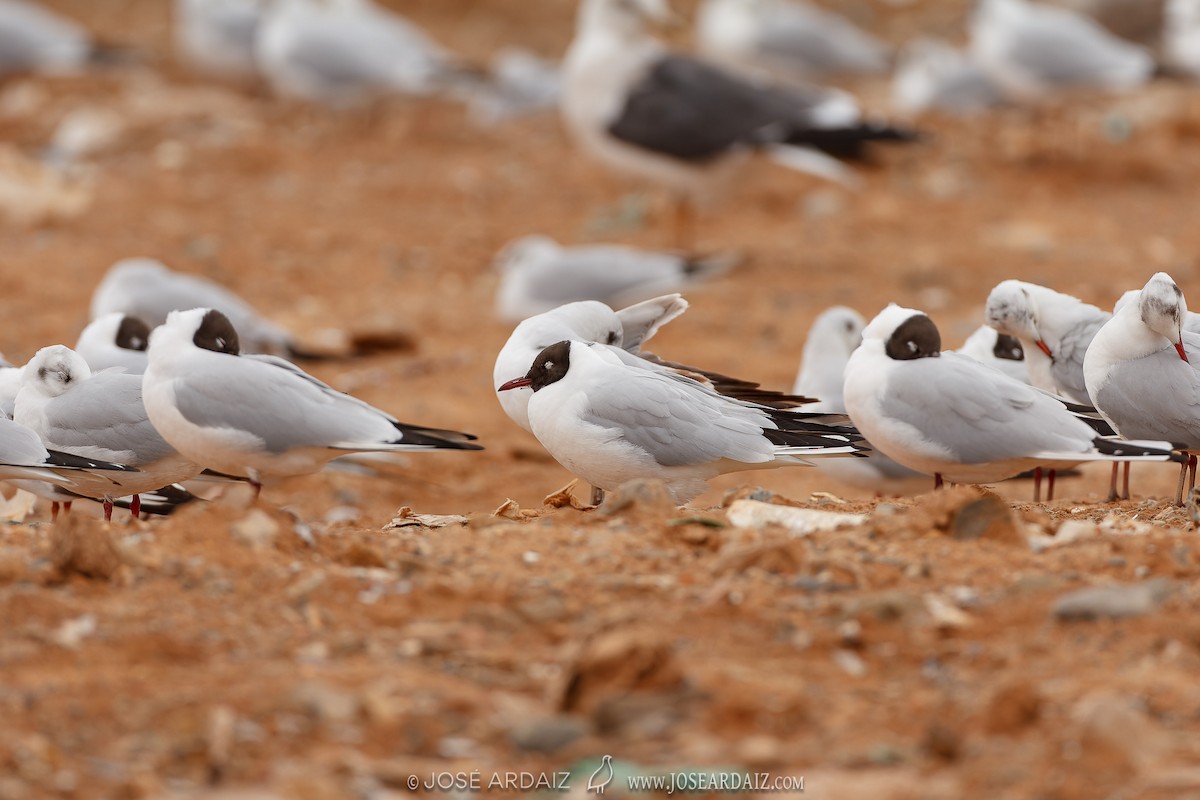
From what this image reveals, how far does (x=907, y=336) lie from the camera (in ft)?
19.1

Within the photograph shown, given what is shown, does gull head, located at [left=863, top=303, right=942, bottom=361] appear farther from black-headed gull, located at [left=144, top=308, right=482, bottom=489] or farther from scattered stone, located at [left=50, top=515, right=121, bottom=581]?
scattered stone, located at [left=50, top=515, right=121, bottom=581]

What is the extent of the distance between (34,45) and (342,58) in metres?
3.81

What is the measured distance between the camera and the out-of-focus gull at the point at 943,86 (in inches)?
Answer: 653

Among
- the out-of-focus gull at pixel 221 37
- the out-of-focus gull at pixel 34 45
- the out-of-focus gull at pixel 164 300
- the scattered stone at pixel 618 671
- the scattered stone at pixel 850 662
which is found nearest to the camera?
the scattered stone at pixel 618 671

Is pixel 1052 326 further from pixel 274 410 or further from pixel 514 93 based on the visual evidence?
A: pixel 514 93

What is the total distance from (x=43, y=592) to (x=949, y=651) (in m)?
2.27

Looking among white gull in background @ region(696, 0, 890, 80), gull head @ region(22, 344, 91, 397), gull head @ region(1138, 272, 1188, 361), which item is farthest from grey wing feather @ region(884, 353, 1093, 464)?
white gull in background @ region(696, 0, 890, 80)

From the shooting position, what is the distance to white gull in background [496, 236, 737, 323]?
11148 millimetres

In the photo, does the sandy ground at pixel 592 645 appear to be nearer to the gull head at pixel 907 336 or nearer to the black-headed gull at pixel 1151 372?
the black-headed gull at pixel 1151 372

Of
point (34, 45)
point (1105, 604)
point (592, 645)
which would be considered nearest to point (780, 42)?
point (34, 45)

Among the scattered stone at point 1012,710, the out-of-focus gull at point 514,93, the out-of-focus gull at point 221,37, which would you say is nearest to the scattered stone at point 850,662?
the scattered stone at point 1012,710

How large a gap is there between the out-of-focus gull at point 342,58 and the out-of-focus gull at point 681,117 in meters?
→ 3.97

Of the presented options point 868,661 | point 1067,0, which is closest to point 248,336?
point 868,661

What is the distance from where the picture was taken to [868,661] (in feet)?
13.0
